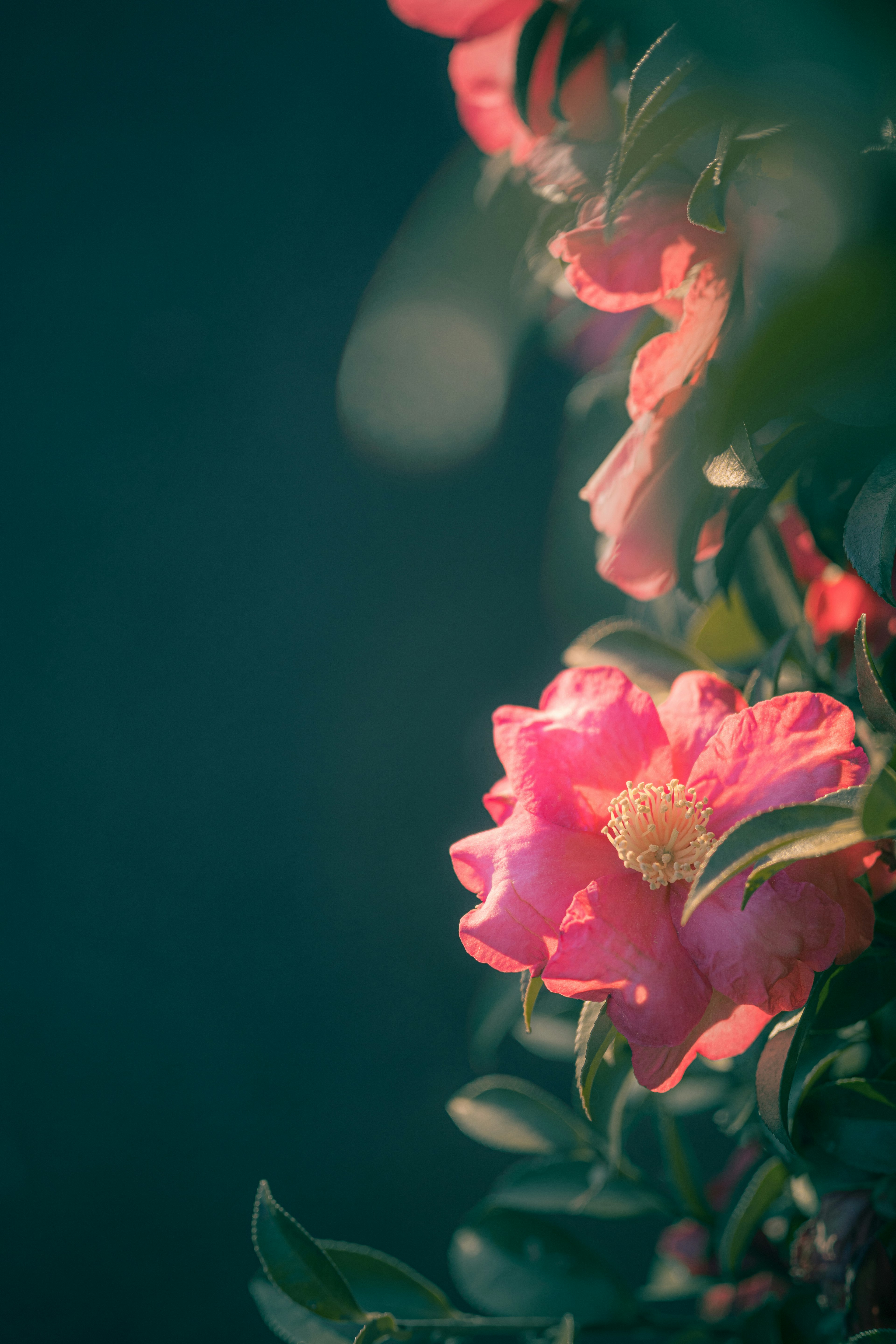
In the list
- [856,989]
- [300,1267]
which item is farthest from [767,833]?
[300,1267]

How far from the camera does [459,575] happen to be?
120 cm

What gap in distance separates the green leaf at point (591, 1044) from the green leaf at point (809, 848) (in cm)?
8

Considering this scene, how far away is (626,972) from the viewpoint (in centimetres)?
24

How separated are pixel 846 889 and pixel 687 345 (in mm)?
190

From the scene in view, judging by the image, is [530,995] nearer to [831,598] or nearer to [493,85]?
[831,598]

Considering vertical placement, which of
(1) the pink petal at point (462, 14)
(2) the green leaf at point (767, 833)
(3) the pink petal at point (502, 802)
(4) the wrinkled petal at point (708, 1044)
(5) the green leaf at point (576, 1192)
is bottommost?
(5) the green leaf at point (576, 1192)

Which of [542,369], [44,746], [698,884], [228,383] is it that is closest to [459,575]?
[542,369]

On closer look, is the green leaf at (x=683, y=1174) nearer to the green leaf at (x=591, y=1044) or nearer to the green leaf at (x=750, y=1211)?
the green leaf at (x=750, y=1211)

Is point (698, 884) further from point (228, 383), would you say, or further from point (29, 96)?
point (29, 96)

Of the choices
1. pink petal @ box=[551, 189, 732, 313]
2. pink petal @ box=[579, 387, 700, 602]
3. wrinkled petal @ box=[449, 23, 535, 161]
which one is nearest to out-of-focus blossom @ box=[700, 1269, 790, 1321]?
pink petal @ box=[579, 387, 700, 602]

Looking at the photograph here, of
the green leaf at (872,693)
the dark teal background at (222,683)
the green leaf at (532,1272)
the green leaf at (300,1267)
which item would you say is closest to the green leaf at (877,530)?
the green leaf at (872,693)

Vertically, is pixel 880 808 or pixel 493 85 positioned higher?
pixel 493 85

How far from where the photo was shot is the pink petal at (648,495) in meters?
0.30

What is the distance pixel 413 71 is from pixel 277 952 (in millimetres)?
1363
